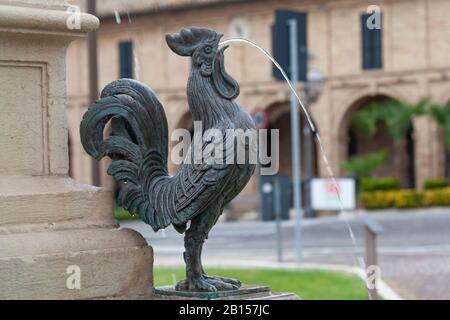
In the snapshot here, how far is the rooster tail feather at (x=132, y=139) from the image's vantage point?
16.3ft

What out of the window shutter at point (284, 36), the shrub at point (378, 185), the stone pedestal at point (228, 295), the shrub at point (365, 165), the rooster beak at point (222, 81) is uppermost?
the window shutter at point (284, 36)

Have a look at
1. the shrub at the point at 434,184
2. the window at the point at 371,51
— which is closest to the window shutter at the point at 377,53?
the window at the point at 371,51

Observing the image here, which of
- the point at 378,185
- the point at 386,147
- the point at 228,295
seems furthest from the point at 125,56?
the point at 228,295

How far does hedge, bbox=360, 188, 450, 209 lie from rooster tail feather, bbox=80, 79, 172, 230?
96.2ft

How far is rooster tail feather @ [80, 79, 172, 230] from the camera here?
4.97 m

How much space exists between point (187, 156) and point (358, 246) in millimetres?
16066

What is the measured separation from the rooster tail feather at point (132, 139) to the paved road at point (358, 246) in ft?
24.5

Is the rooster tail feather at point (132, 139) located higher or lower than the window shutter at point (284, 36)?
lower

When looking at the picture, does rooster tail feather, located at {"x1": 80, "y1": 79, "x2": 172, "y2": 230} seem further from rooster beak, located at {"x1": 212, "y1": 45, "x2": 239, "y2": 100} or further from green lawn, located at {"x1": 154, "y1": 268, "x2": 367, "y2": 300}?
green lawn, located at {"x1": 154, "y1": 268, "x2": 367, "y2": 300}

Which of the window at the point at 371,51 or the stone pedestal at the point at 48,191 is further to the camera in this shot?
the window at the point at 371,51

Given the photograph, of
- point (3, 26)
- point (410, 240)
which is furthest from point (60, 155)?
point (410, 240)

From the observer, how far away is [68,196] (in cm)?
491

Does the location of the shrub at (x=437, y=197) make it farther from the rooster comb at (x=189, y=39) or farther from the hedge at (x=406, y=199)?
the rooster comb at (x=189, y=39)

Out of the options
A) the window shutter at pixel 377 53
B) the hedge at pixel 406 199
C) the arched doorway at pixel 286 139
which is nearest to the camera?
the hedge at pixel 406 199
